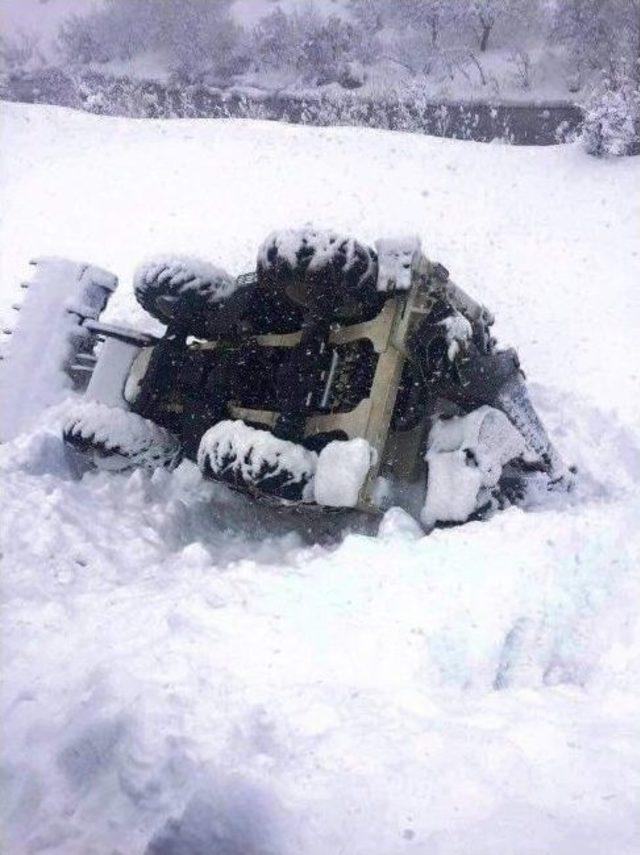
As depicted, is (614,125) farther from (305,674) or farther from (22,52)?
(22,52)

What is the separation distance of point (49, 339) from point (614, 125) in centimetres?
894

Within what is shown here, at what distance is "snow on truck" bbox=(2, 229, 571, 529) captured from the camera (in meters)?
3.29

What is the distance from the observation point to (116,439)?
3.99 metres

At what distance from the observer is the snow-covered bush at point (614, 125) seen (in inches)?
359

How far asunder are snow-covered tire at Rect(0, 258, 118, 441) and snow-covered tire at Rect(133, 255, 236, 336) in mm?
1164

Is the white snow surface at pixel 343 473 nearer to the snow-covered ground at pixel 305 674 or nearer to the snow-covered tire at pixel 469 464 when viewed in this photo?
the snow-covered ground at pixel 305 674

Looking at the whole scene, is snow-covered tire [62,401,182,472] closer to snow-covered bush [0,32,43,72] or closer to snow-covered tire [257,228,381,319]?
snow-covered tire [257,228,381,319]

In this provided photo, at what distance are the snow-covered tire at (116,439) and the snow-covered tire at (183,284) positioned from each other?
816 millimetres

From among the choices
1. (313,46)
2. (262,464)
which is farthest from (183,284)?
(313,46)

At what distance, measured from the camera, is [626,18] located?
43.0 ft

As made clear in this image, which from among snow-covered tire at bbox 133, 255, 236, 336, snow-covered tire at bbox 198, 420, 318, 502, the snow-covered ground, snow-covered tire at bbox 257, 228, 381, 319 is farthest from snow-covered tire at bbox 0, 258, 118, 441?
snow-covered tire at bbox 257, 228, 381, 319

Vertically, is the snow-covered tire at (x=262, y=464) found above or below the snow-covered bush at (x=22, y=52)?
below

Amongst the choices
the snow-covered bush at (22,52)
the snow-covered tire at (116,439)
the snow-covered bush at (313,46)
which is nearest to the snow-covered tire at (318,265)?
the snow-covered tire at (116,439)

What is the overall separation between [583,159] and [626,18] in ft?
21.2
